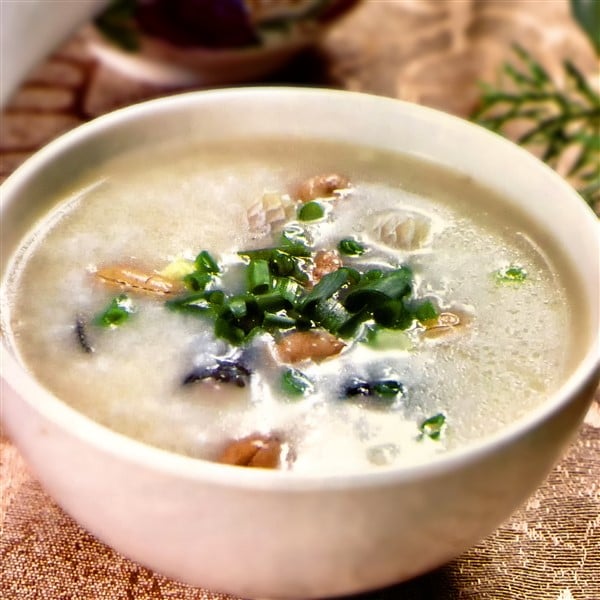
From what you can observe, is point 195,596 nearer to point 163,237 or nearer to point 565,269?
point 163,237

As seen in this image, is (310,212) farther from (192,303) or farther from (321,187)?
(192,303)

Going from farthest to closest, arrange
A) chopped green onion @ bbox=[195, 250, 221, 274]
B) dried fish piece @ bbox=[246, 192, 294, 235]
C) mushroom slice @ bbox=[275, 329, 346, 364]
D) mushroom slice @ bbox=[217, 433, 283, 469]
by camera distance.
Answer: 1. dried fish piece @ bbox=[246, 192, 294, 235]
2. chopped green onion @ bbox=[195, 250, 221, 274]
3. mushroom slice @ bbox=[275, 329, 346, 364]
4. mushroom slice @ bbox=[217, 433, 283, 469]

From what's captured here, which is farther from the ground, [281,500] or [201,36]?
[281,500]

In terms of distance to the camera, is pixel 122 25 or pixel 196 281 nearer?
pixel 196 281

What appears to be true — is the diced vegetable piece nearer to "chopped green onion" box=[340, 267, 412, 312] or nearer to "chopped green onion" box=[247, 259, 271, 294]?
"chopped green onion" box=[340, 267, 412, 312]

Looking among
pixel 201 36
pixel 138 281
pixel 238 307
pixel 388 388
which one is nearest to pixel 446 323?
pixel 388 388

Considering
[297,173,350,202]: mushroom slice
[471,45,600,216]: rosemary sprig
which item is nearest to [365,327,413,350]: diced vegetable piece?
[297,173,350,202]: mushroom slice
